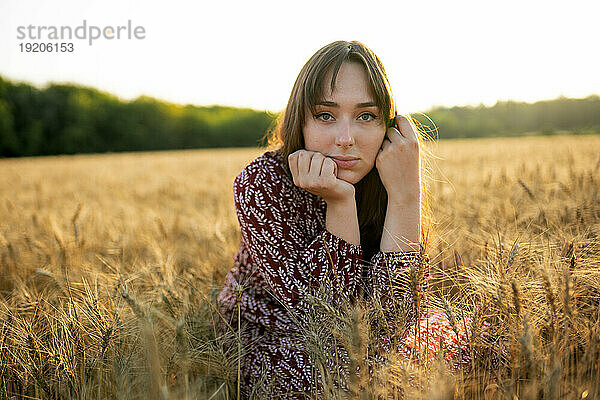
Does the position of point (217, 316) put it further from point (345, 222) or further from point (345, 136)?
point (345, 136)

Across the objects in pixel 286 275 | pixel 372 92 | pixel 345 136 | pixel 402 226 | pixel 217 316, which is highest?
pixel 372 92

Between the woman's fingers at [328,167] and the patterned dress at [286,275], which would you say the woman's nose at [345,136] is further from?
the patterned dress at [286,275]

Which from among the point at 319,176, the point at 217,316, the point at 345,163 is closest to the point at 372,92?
the point at 345,163

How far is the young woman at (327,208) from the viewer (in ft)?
5.42

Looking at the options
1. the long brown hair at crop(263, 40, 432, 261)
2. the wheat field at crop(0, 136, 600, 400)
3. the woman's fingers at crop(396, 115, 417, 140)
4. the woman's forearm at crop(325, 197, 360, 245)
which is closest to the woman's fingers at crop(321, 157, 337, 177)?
the woman's forearm at crop(325, 197, 360, 245)

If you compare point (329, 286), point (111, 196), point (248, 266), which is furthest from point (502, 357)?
point (111, 196)

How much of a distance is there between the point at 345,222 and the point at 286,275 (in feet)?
0.99

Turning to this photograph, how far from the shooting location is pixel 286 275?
1.66 m

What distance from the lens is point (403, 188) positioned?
69.8 inches

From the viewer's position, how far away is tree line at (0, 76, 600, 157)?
25656 mm

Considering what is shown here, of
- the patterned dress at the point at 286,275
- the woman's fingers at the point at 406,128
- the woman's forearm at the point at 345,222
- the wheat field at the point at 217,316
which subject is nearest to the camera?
the wheat field at the point at 217,316

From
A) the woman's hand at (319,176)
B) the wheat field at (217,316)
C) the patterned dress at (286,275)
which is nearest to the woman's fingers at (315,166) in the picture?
the woman's hand at (319,176)

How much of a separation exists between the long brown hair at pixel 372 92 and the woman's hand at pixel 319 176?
19 cm

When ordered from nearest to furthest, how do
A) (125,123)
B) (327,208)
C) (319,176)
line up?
(319,176)
(327,208)
(125,123)
